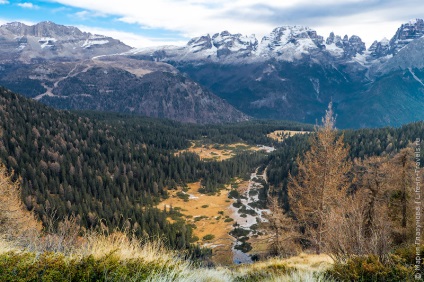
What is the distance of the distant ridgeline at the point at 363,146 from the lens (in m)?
107

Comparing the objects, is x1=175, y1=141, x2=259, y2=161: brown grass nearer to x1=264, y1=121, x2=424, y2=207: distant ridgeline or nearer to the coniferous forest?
the coniferous forest

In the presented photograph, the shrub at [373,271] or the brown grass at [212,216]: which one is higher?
the shrub at [373,271]

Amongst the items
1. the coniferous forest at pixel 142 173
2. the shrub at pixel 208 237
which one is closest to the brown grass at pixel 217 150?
the coniferous forest at pixel 142 173

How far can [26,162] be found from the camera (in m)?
95.1

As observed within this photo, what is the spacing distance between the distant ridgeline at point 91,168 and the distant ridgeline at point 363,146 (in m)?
18.1

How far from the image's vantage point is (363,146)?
112 metres

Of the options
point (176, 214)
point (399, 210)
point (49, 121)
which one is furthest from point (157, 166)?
point (399, 210)

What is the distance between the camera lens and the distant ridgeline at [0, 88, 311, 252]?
69875mm

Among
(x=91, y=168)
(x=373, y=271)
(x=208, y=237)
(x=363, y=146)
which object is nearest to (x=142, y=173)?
(x=91, y=168)

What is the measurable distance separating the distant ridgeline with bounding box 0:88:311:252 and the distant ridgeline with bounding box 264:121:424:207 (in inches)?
713

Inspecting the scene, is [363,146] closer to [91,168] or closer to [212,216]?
[212,216]

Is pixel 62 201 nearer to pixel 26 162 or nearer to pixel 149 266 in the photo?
pixel 26 162

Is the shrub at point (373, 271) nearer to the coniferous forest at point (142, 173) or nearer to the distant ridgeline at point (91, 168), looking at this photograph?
the coniferous forest at point (142, 173)

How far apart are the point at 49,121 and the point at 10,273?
148 metres
